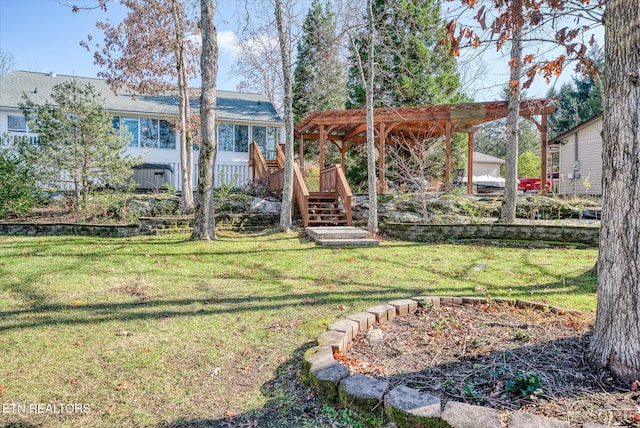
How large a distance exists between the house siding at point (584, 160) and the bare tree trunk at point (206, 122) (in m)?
16.6

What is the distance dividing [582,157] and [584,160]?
24cm

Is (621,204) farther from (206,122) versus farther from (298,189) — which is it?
(298,189)

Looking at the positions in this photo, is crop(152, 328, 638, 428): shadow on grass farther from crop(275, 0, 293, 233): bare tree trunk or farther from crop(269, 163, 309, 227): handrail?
crop(269, 163, 309, 227): handrail

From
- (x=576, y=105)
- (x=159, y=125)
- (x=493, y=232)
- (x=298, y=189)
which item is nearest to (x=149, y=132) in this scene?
(x=159, y=125)

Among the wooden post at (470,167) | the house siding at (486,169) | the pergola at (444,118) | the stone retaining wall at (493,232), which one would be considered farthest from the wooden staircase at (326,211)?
the house siding at (486,169)

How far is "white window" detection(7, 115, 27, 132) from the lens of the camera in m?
16.0

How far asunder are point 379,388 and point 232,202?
31.4 ft

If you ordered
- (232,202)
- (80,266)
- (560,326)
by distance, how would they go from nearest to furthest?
(560,326) → (80,266) → (232,202)

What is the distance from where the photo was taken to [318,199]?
11.5 meters

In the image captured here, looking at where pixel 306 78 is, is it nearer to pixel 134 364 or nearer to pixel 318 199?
pixel 318 199

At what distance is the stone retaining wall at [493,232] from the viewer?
25.1 feet

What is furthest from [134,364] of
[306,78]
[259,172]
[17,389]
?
[306,78]

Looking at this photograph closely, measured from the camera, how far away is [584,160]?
19.5m

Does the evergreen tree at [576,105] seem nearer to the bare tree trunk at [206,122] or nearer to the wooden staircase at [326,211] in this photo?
the wooden staircase at [326,211]
